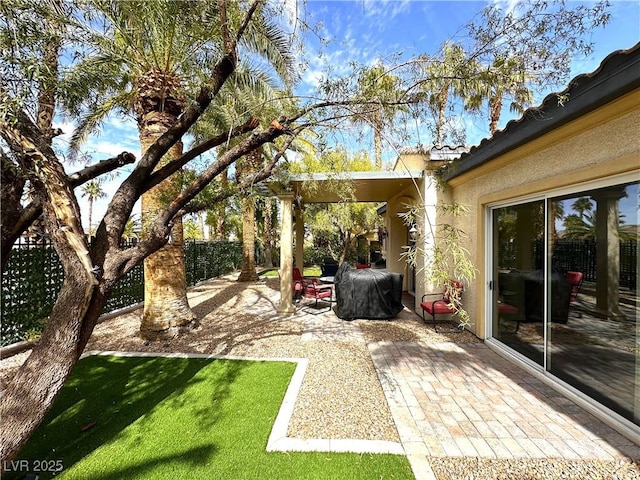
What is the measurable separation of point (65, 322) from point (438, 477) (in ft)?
13.3

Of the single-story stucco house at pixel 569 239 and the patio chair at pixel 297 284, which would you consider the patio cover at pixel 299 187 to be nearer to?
the patio chair at pixel 297 284

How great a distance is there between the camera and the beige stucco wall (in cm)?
335

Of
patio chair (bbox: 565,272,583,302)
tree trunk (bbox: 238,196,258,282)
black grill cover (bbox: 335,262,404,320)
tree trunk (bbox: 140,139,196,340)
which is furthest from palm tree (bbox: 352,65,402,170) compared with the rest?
tree trunk (bbox: 238,196,258,282)

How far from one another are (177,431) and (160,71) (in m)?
7.04

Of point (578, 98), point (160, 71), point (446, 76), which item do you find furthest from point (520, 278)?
point (160, 71)

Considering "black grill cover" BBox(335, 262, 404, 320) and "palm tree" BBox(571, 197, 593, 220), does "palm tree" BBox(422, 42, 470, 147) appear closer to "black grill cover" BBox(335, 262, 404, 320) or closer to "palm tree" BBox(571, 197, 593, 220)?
"palm tree" BBox(571, 197, 593, 220)

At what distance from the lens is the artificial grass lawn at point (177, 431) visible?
2.91 meters

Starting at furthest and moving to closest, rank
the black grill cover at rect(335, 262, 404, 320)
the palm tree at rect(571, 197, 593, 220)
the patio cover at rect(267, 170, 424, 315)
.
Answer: the black grill cover at rect(335, 262, 404, 320), the patio cover at rect(267, 170, 424, 315), the palm tree at rect(571, 197, 593, 220)

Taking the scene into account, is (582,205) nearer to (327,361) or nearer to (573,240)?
(573,240)

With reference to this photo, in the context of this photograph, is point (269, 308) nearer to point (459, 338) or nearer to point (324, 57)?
point (459, 338)

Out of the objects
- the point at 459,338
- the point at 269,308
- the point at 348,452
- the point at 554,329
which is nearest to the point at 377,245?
the point at 269,308

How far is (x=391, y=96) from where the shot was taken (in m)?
Answer: 3.76

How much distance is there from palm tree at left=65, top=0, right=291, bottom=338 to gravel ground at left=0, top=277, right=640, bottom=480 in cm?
121

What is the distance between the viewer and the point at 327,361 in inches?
221
